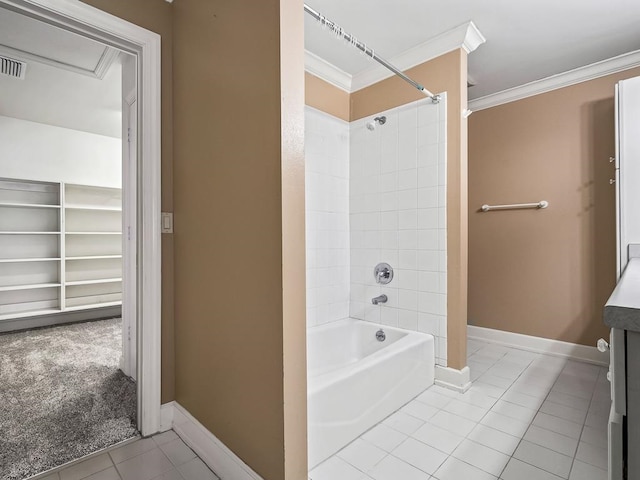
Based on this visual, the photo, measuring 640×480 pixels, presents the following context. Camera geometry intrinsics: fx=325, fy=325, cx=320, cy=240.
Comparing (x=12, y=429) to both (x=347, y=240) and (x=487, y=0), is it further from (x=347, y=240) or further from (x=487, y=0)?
(x=487, y=0)

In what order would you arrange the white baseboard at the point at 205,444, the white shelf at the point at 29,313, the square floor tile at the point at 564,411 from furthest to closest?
the white shelf at the point at 29,313, the square floor tile at the point at 564,411, the white baseboard at the point at 205,444

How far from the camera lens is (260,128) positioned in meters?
1.18

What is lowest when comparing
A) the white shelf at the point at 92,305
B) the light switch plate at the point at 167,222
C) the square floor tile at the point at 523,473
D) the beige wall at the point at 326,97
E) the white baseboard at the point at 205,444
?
the square floor tile at the point at 523,473

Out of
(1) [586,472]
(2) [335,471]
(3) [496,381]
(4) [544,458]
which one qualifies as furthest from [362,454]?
(3) [496,381]

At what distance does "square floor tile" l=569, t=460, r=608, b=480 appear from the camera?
4.28 ft

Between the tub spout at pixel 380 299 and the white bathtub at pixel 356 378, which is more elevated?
the tub spout at pixel 380 299

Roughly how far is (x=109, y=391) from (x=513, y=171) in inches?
140

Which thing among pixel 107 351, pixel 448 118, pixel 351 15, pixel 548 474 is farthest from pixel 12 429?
pixel 448 118

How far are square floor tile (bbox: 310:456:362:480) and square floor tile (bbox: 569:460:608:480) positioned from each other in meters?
0.87

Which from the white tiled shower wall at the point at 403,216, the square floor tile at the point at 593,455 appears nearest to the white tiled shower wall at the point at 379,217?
the white tiled shower wall at the point at 403,216

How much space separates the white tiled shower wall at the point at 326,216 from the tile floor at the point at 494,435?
0.95 metres

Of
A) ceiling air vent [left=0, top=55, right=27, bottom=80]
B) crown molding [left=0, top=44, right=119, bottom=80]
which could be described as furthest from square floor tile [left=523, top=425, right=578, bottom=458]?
ceiling air vent [left=0, top=55, right=27, bottom=80]

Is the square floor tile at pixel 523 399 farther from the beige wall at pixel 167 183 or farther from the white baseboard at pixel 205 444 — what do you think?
the beige wall at pixel 167 183

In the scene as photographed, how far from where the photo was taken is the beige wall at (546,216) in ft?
8.16
